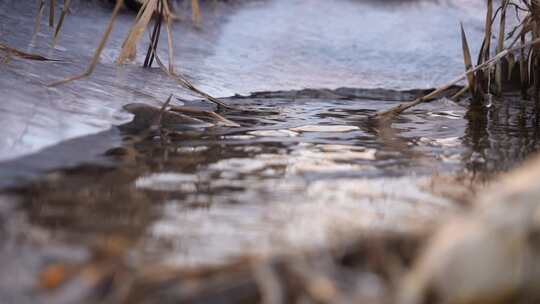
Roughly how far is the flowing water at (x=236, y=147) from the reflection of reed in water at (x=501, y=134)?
11 mm

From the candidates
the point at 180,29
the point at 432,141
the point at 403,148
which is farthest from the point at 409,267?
the point at 180,29

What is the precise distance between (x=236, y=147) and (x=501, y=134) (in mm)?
826

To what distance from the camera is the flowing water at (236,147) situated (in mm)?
1178

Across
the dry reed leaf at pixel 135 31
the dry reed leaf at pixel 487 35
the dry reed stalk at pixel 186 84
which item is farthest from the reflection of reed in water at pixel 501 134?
the dry reed leaf at pixel 135 31

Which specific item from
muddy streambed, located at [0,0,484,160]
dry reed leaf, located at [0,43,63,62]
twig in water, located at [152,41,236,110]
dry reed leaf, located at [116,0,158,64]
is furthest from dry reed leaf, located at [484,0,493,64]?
dry reed leaf, located at [0,43,63,62]

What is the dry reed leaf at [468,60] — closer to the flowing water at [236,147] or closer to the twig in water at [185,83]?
the flowing water at [236,147]

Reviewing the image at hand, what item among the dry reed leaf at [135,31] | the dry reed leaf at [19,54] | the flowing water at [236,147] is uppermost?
the dry reed leaf at [135,31]

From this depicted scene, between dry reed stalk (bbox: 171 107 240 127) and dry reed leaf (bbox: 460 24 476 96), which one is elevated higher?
dry reed leaf (bbox: 460 24 476 96)

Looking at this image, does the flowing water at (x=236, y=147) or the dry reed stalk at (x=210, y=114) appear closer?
the flowing water at (x=236, y=147)

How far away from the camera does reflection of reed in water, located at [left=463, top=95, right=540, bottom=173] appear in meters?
1.81

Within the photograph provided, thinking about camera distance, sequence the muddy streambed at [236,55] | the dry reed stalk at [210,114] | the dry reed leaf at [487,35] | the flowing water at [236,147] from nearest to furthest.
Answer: the flowing water at [236,147]
the muddy streambed at [236,55]
the dry reed stalk at [210,114]
the dry reed leaf at [487,35]

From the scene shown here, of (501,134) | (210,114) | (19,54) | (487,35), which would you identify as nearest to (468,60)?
(487,35)

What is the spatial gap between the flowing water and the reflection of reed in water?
0.04ft

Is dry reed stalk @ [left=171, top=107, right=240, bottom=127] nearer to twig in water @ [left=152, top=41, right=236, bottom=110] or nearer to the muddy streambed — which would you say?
twig in water @ [left=152, top=41, right=236, bottom=110]
